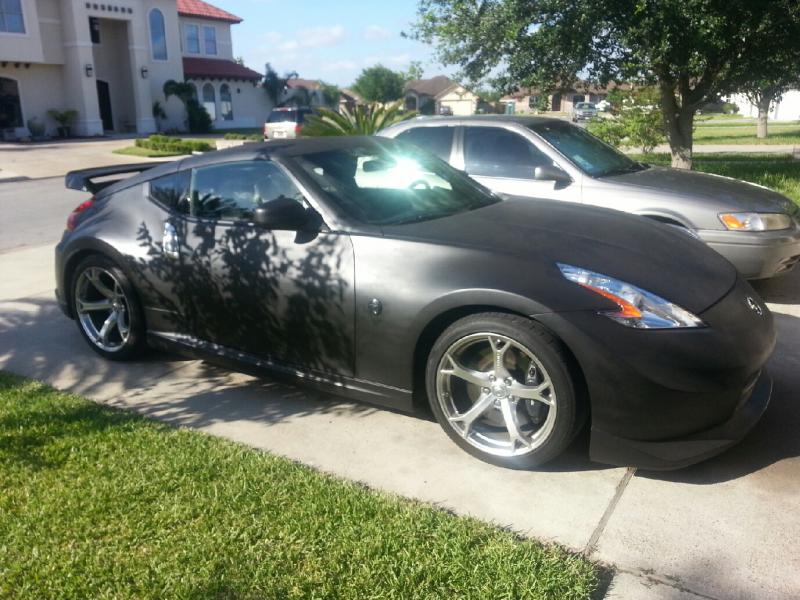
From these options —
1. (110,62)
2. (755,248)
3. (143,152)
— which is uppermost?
(110,62)

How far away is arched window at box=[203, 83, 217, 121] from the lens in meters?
45.0

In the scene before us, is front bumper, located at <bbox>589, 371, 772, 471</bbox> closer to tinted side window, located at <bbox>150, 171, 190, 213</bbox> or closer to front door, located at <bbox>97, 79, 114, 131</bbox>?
tinted side window, located at <bbox>150, 171, 190, 213</bbox>

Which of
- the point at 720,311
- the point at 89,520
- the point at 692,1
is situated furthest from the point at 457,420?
the point at 692,1

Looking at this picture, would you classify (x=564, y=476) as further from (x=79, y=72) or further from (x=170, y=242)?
(x=79, y=72)

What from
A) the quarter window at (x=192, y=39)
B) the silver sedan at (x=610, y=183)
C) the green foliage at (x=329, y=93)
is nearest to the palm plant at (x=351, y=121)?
A: the silver sedan at (x=610, y=183)

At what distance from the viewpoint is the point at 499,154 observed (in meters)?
6.95

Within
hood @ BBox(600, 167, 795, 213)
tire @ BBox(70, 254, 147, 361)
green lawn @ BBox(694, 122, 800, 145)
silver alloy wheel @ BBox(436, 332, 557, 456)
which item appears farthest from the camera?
green lawn @ BBox(694, 122, 800, 145)

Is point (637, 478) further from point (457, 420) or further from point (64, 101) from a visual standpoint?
point (64, 101)

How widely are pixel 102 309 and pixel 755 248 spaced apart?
→ 195 inches

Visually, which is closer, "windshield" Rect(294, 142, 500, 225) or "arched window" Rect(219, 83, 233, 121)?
"windshield" Rect(294, 142, 500, 225)

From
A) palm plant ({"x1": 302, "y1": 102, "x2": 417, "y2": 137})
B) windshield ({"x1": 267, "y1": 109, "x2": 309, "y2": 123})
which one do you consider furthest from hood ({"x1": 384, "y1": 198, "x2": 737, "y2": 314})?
windshield ({"x1": 267, "y1": 109, "x2": 309, "y2": 123})

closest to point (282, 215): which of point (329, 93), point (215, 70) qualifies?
point (215, 70)

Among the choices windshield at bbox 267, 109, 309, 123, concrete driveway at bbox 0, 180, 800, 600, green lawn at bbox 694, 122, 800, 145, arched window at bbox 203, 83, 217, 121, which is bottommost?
concrete driveway at bbox 0, 180, 800, 600

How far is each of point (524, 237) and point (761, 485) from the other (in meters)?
1.59
